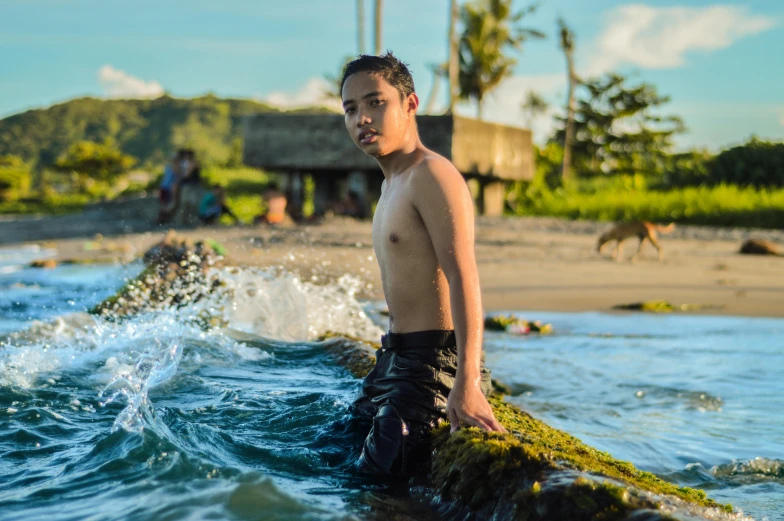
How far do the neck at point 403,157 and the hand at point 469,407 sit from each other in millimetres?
839

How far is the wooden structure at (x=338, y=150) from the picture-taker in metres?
14.8

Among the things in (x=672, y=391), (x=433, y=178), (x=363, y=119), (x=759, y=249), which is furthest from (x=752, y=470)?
(x=759, y=249)

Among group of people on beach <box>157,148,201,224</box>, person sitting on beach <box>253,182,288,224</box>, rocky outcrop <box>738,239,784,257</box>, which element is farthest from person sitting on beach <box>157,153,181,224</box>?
rocky outcrop <box>738,239,784,257</box>

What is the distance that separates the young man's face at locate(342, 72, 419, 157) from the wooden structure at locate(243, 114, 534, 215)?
11.2m

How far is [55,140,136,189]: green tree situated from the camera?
68500mm

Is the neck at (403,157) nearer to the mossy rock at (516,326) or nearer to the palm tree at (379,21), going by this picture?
the mossy rock at (516,326)

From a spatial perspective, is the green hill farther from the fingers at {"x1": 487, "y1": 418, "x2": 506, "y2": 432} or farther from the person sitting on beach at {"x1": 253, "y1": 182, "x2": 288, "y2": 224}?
the fingers at {"x1": 487, "y1": 418, "x2": 506, "y2": 432}

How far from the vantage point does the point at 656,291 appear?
9633mm

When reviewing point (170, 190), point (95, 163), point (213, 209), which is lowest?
point (213, 209)

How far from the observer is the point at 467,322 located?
9.60 ft

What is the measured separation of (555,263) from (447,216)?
352 inches

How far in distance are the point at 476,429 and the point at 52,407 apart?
2.12 metres

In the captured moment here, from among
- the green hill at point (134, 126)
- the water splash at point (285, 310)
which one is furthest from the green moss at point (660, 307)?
the green hill at point (134, 126)

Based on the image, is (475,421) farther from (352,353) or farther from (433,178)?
(352,353)
